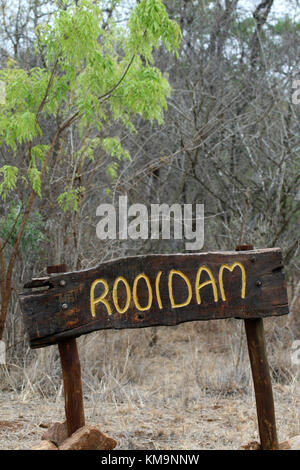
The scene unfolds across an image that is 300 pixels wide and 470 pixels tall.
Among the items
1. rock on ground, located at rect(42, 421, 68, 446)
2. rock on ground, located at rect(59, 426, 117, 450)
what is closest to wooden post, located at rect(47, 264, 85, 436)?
rock on ground, located at rect(59, 426, 117, 450)

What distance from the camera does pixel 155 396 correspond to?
16.0ft

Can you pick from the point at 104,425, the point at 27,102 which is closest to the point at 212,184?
the point at 27,102

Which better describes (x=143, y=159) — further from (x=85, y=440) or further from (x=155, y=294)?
(x=85, y=440)

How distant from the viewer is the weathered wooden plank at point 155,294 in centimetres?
271

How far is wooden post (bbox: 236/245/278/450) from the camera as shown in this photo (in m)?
2.97

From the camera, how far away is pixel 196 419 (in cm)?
427

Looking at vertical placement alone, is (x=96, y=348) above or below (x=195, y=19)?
below

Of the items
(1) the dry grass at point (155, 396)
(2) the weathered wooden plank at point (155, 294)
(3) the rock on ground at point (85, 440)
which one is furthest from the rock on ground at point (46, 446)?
(1) the dry grass at point (155, 396)

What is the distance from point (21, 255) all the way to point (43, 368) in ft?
3.97

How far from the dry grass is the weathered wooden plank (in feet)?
4.17

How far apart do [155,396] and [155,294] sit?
2361 mm

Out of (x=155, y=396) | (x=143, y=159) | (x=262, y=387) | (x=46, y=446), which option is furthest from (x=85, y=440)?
(x=143, y=159)
